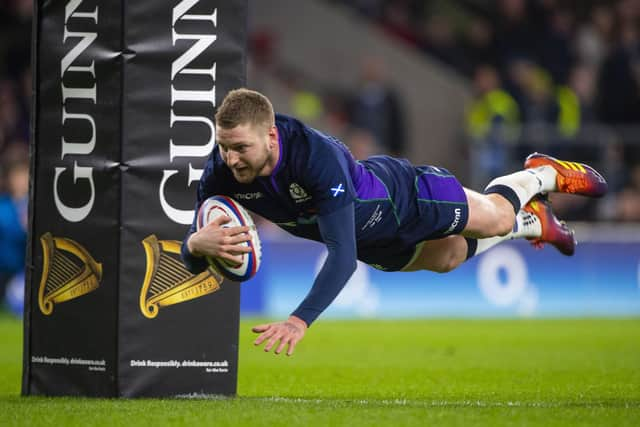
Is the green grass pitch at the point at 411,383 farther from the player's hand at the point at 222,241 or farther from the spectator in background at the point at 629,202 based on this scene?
the spectator in background at the point at 629,202

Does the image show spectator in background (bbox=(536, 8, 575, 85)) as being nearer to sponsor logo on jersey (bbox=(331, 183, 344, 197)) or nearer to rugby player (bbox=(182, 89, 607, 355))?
rugby player (bbox=(182, 89, 607, 355))

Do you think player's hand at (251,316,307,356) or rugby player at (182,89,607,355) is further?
rugby player at (182,89,607,355)

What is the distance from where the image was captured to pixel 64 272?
7191 millimetres

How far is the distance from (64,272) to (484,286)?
28.5 feet

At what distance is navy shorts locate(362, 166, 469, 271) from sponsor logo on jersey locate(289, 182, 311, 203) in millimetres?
891

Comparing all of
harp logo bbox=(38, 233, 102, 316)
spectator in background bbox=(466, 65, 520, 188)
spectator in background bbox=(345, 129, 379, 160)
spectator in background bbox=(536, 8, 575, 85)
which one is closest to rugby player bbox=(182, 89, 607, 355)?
harp logo bbox=(38, 233, 102, 316)

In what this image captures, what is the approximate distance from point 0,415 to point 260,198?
1801mm

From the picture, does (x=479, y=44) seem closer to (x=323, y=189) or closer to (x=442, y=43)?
(x=442, y=43)

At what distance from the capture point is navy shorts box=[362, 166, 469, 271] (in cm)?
697

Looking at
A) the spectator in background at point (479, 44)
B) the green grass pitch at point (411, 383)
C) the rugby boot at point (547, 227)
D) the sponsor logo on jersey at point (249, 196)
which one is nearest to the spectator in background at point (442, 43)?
the spectator in background at point (479, 44)

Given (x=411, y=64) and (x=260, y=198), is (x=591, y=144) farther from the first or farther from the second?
(x=260, y=198)

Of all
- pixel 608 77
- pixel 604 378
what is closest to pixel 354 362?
pixel 604 378

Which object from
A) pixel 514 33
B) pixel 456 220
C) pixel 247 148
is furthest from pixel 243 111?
pixel 514 33

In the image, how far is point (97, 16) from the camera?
702cm
